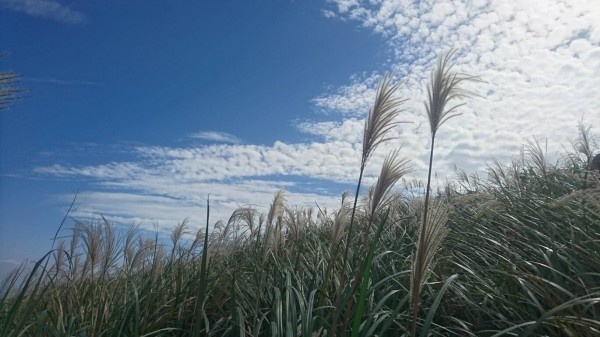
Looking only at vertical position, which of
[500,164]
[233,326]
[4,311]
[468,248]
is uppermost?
[500,164]

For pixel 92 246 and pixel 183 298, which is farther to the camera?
pixel 92 246

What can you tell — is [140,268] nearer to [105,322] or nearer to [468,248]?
[105,322]

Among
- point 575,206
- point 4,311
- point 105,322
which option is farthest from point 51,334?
point 575,206

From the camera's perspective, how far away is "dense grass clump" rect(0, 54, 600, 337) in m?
2.63

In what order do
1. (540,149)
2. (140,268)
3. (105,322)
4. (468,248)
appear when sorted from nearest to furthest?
(105,322) < (468,248) < (140,268) < (540,149)

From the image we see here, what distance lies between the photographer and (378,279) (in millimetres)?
4031

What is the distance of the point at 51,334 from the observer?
3.87 m

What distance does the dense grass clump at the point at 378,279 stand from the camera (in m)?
2.63

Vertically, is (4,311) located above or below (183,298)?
below

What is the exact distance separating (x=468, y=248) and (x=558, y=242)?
2.46ft

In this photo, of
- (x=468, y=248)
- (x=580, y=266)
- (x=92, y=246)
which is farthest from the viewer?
(x=92, y=246)

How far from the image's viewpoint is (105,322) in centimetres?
400

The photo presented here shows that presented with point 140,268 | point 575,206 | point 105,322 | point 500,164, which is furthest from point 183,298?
point 500,164

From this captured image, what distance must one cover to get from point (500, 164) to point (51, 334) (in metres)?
5.61
